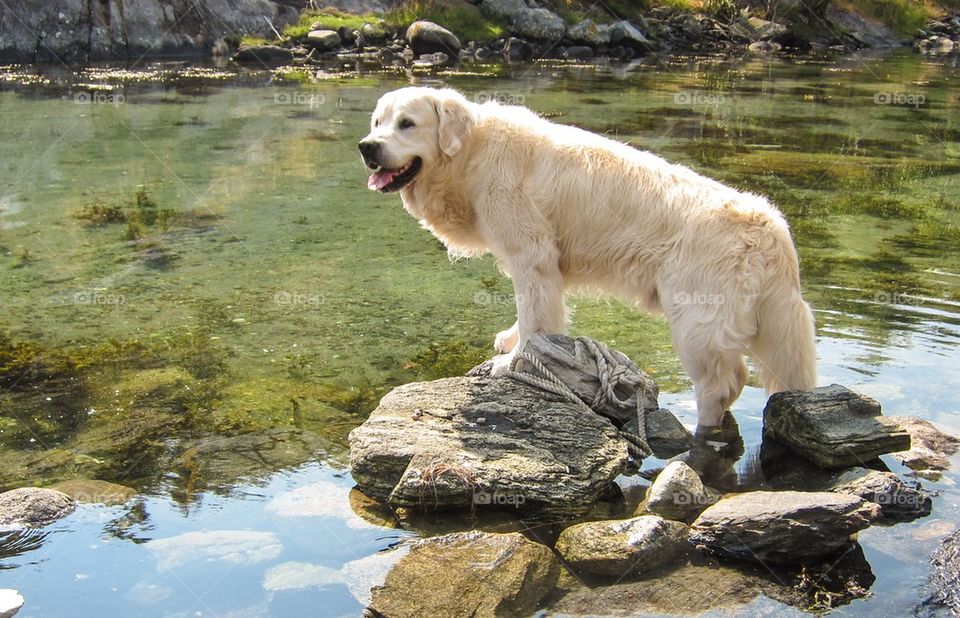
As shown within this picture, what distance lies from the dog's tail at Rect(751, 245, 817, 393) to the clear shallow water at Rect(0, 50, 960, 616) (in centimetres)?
52

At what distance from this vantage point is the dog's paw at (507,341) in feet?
23.1

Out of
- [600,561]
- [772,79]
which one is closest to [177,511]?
[600,561]

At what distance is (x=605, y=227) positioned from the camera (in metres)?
6.36

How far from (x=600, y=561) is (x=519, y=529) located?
58 centimetres

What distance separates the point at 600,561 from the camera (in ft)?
15.3

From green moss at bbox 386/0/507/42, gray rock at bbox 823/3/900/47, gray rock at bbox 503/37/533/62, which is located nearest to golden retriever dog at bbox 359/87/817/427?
gray rock at bbox 503/37/533/62

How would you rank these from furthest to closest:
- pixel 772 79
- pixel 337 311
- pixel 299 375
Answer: pixel 772 79
pixel 337 311
pixel 299 375

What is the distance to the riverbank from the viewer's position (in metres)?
29.7

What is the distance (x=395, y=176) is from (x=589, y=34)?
1263 inches

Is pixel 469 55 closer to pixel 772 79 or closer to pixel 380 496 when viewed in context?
pixel 772 79

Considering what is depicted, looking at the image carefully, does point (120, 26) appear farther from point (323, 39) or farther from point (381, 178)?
point (381, 178)

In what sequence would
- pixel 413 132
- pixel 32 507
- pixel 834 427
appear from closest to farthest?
pixel 32 507, pixel 834 427, pixel 413 132
